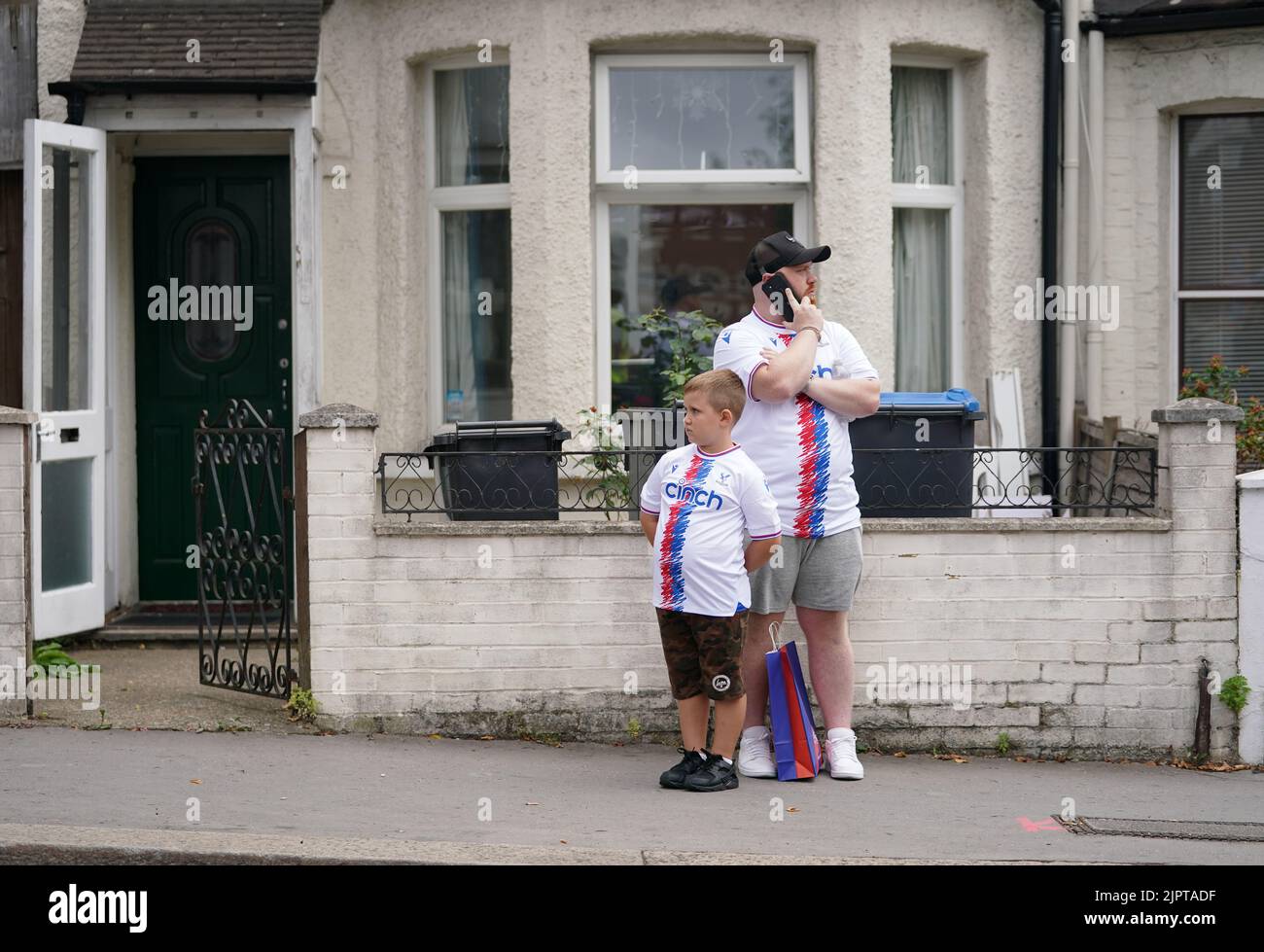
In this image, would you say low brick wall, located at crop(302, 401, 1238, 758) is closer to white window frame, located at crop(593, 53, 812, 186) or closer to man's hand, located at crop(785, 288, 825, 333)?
man's hand, located at crop(785, 288, 825, 333)

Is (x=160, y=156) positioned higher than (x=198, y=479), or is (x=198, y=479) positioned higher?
(x=160, y=156)

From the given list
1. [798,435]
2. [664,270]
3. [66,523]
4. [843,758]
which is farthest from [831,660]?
[66,523]

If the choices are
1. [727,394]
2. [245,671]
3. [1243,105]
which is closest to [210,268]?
[245,671]

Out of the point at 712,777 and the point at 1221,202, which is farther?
the point at 1221,202

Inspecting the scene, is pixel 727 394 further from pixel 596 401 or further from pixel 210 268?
pixel 210 268

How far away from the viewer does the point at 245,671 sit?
8.06 metres

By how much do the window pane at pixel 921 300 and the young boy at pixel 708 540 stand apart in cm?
357

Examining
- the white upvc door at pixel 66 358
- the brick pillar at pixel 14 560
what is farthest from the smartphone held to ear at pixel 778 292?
the white upvc door at pixel 66 358

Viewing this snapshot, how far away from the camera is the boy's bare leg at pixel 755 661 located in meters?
7.04

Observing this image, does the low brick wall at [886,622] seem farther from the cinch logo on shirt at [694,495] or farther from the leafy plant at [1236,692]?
the cinch logo on shirt at [694,495]

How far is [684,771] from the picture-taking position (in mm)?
6766

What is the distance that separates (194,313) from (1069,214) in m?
5.29

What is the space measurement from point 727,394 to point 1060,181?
4253mm

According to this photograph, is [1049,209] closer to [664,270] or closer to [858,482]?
[664,270]
